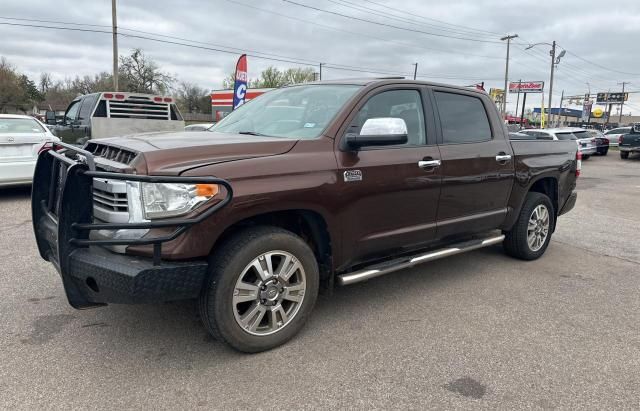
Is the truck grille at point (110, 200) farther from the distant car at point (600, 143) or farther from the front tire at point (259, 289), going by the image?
the distant car at point (600, 143)

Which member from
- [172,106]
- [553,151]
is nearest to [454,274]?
[553,151]

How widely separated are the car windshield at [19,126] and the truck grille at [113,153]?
18.7ft

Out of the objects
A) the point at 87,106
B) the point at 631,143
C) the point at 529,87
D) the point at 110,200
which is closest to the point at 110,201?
the point at 110,200

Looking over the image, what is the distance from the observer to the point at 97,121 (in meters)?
9.97

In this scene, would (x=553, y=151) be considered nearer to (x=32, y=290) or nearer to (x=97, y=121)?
(x=32, y=290)

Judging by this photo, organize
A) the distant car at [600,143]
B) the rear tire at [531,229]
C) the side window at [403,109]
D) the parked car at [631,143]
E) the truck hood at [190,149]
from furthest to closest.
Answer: the distant car at [600,143] < the parked car at [631,143] < the rear tire at [531,229] < the side window at [403,109] < the truck hood at [190,149]

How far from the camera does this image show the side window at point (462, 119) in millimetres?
4234

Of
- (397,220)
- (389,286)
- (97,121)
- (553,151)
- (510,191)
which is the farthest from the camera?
(97,121)

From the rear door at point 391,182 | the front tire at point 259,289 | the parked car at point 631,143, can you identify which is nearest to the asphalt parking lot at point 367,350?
the front tire at point 259,289

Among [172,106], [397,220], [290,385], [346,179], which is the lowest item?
[290,385]

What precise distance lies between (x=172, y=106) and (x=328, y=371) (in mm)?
10721

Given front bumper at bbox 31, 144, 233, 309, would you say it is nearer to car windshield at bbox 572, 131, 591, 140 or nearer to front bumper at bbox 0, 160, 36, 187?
front bumper at bbox 0, 160, 36, 187

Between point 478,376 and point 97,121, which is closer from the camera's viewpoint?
point 478,376

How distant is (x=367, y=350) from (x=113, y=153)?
2.12 meters
